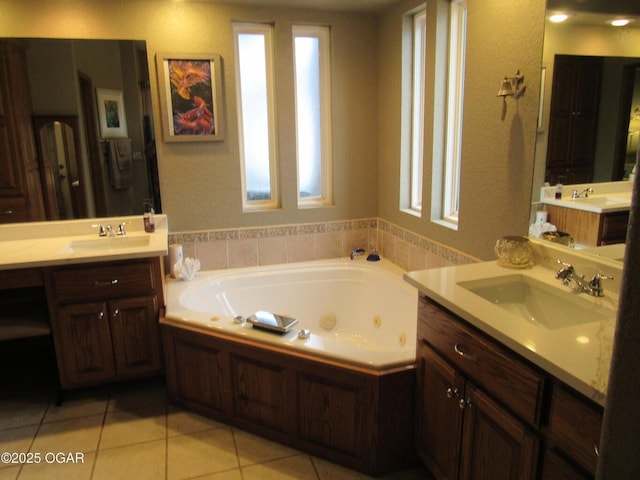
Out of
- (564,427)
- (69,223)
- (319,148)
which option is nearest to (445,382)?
(564,427)

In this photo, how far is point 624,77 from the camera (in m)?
1.65

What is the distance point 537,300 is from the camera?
182cm

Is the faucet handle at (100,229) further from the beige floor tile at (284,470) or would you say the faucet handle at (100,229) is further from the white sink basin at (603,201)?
the white sink basin at (603,201)

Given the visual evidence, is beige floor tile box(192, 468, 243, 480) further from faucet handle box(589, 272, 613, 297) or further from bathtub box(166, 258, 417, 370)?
faucet handle box(589, 272, 613, 297)

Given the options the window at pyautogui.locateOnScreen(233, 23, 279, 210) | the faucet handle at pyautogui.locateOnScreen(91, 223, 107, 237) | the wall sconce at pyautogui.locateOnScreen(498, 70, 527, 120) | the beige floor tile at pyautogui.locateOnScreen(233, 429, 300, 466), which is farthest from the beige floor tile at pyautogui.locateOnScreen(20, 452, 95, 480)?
the wall sconce at pyautogui.locateOnScreen(498, 70, 527, 120)

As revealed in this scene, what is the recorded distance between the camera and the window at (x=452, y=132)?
2.54m

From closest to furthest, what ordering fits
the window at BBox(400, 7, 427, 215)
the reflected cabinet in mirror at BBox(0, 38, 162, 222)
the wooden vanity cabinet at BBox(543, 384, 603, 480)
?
the wooden vanity cabinet at BBox(543, 384, 603, 480)
the reflected cabinet in mirror at BBox(0, 38, 162, 222)
the window at BBox(400, 7, 427, 215)

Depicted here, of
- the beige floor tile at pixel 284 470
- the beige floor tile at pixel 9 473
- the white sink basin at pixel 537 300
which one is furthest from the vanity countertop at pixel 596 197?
the beige floor tile at pixel 9 473

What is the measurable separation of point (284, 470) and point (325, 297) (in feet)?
4.40

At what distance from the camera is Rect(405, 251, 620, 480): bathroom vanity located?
1156 millimetres

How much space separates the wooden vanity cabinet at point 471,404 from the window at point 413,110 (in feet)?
→ 4.61

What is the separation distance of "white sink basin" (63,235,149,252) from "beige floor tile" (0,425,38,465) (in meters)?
1.01

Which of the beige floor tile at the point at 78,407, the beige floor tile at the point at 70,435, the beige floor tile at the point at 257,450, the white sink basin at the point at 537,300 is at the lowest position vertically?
the beige floor tile at the point at 257,450

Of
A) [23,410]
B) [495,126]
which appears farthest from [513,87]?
[23,410]
